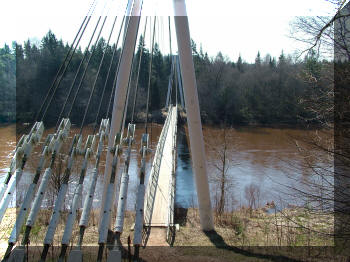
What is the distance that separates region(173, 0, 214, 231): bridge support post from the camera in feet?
14.8

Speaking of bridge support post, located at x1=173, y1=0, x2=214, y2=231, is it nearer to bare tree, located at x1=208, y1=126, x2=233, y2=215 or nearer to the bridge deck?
the bridge deck

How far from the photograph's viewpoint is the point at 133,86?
70.6 feet

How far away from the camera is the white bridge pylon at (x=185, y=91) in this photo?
451 cm

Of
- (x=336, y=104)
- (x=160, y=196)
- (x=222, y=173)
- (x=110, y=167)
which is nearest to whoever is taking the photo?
(x=336, y=104)

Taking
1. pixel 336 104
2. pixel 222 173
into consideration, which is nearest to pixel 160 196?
pixel 222 173

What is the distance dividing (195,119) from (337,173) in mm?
2046

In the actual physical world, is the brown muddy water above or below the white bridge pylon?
below

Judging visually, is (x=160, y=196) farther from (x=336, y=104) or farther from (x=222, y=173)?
(x=336, y=104)

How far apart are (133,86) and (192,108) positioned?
17.0 meters

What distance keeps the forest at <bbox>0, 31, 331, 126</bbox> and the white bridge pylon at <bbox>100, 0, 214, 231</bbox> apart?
11.8 metres

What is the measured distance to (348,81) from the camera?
3.52 m

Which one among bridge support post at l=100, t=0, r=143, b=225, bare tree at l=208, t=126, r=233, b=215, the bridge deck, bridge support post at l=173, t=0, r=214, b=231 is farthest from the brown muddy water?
bridge support post at l=100, t=0, r=143, b=225

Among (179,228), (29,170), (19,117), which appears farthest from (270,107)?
(179,228)

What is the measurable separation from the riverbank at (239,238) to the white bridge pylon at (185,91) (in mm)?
425
